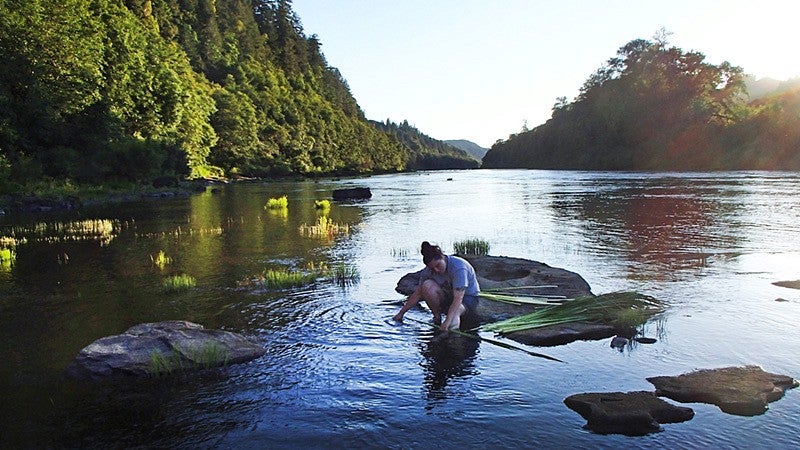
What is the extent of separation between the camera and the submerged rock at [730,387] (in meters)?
7.93

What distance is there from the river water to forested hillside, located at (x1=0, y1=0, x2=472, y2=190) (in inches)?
1271

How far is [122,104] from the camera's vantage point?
70812mm

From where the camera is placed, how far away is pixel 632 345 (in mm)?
10688

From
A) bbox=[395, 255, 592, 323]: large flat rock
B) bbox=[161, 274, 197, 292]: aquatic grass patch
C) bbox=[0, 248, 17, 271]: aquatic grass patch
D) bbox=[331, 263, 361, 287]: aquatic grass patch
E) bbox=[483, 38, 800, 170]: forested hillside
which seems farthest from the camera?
bbox=[483, 38, 800, 170]: forested hillside

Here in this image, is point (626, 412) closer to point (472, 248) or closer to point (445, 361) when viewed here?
point (445, 361)

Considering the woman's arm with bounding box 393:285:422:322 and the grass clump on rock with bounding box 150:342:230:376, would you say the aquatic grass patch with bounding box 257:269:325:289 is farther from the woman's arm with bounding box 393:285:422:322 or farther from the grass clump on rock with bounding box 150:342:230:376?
the grass clump on rock with bounding box 150:342:230:376

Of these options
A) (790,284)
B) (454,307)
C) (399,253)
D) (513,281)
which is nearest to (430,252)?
(454,307)

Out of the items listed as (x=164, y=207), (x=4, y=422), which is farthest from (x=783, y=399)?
(x=164, y=207)

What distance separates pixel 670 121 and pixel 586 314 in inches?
5622

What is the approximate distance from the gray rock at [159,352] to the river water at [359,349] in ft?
0.83

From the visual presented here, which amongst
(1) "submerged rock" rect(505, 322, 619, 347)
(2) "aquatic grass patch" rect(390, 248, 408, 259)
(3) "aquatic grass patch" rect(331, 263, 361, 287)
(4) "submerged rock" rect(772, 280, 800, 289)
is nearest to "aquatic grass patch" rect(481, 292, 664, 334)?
(1) "submerged rock" rect(505, 322, 619, 347)

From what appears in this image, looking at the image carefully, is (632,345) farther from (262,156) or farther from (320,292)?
(262,156)

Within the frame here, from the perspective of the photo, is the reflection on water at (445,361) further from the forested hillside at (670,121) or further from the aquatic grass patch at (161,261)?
the forested hillside at (670,121)

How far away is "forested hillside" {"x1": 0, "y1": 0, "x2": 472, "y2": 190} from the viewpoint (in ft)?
173
